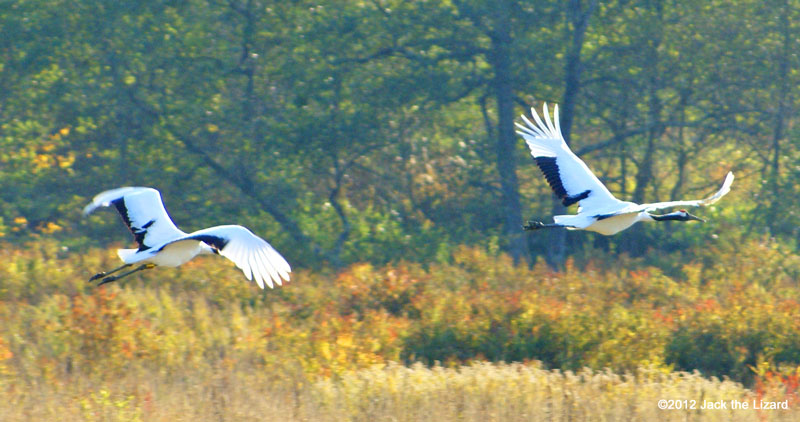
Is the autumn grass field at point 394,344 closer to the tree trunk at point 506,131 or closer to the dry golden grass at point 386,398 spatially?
the dry golden grass at point 386,398

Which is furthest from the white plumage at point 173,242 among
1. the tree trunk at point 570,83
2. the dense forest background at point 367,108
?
the tree trunk at point 570,83

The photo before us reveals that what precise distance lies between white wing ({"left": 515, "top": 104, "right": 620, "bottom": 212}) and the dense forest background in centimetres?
849

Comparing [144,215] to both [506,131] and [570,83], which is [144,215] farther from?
[570,83]

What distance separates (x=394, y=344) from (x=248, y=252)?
3318 millimetres

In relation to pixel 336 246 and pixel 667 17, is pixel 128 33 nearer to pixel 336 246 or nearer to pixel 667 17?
pixel 336 246

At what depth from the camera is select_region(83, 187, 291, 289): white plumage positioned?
287 inches

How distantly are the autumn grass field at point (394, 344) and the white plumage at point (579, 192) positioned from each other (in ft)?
4.08

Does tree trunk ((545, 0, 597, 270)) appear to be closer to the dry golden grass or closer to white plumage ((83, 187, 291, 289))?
the dry golden grass

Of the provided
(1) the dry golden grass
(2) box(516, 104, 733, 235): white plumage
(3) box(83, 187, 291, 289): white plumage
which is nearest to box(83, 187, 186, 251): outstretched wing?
(3) box(83, 187, 291, 289): white plumage

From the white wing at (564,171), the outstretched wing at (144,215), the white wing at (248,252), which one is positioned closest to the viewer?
the white wing at (248,252)

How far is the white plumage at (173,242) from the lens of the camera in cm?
729

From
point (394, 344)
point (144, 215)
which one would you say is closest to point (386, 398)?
point (394, 344)

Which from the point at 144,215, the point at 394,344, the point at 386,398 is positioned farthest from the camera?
the point at 394,344

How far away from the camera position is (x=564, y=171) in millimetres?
9414
